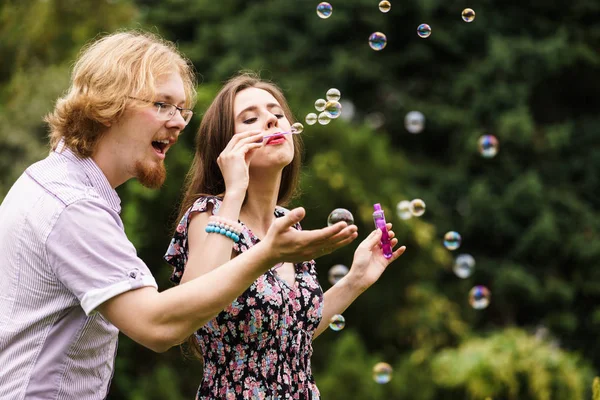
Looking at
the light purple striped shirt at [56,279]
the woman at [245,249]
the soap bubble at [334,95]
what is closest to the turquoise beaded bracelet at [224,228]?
the woman at [245,249]

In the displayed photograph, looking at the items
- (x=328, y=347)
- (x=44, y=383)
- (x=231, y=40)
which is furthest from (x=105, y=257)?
(x=231, y=40)

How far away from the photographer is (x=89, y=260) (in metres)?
1.96

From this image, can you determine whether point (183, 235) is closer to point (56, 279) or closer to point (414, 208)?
point (56, 279)

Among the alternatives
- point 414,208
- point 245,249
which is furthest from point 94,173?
point 414,208

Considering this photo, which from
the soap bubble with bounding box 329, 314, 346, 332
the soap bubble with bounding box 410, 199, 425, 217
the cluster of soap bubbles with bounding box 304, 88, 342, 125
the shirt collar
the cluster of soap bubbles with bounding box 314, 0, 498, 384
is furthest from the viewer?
the soap bubble with bounding box 410, 199, 425, 217

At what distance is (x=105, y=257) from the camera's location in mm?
1966

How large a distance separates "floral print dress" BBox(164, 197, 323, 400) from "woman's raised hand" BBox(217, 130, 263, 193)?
0.14m

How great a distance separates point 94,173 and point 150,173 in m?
0.17

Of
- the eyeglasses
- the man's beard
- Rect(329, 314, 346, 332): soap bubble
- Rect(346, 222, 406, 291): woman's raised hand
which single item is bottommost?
Rect(329, 314, 346, 332): soap bubble

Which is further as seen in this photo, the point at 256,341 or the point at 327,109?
the point at 327,109

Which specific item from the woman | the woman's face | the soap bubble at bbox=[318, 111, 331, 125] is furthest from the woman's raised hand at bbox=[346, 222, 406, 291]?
the soap bubble at bbox=[318, 111, 331, 125]

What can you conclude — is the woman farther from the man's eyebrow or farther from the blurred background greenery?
the blurred background greenery

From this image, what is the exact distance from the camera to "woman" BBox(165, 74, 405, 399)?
2436mm

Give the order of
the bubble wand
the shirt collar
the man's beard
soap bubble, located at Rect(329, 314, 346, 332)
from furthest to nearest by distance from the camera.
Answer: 1. soap bubble, located at Rect(329, 314, 346, 332)
2. the bubble wand
3. the man's beard
4. the shirt collar
